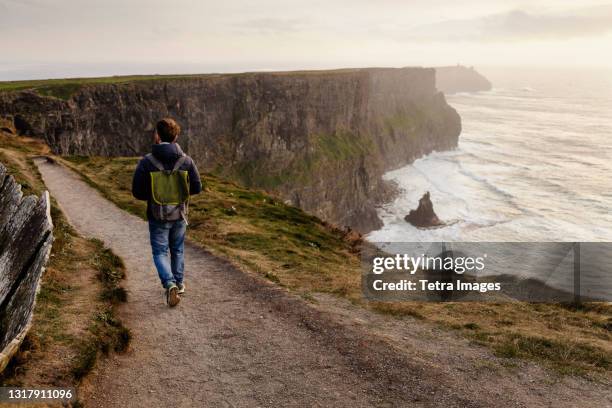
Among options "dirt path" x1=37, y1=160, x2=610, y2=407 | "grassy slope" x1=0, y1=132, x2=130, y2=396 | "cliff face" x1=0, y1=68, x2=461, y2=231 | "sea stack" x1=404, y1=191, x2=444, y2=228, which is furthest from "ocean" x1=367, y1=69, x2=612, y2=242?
"dirt path" x1=37, y1=160, x2=610, y2=407

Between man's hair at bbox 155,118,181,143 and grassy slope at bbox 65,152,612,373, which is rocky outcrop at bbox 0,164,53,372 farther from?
grassy slope at bbox 65,152,612,373

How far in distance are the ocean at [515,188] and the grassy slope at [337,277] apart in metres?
54.6

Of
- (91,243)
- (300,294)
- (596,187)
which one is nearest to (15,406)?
(300,294)

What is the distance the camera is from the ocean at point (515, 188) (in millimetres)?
75750

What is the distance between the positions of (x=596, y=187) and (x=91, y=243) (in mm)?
103427

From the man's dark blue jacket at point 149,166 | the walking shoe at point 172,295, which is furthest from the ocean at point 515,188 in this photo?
the man's dark blue jacket at point 149,166

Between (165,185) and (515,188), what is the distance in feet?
331

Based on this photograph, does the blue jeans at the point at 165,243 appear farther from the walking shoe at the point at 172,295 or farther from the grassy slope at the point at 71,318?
the grassy slope at the point at 71,318

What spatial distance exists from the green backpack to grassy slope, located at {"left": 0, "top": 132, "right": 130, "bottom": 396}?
8.63ft

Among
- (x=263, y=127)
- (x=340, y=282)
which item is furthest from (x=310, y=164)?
(x=340, y=282)

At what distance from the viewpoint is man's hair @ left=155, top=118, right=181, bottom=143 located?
31.2 ft

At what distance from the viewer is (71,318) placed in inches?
391

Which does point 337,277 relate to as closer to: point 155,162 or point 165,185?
point 165,185

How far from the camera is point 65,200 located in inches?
965
